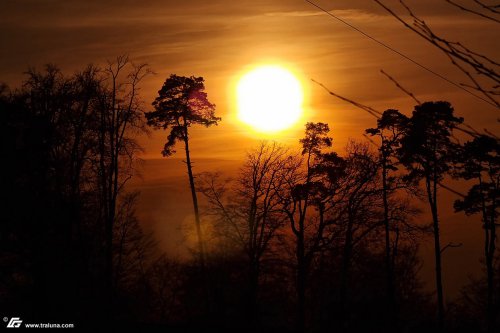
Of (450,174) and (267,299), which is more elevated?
(450,174)

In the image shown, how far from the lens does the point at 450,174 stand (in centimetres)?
3494

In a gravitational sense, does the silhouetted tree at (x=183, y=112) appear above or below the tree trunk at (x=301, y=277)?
above

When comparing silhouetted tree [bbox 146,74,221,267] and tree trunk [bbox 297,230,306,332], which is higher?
silhouetted tree [bbox 146,74,221,267]

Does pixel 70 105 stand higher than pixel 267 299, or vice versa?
pixel 70 105

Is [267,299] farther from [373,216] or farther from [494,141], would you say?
[494,141]

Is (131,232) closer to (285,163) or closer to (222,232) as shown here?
(222,232)

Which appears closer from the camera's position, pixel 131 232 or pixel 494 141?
pixel 494 141

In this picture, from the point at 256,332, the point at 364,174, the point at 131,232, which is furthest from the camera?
the point at 131,232

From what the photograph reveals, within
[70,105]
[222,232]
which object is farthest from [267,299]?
[70,105]

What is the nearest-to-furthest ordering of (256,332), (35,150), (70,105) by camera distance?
(256,332)
(35,150)
(70,105)

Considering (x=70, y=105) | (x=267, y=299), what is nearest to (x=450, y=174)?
(x=267, y=299)

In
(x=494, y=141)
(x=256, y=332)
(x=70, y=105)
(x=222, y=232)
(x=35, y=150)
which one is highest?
(x=70, y=105)

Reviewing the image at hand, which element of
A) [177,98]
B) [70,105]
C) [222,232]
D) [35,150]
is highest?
[177,98]

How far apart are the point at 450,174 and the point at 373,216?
5119 mm
